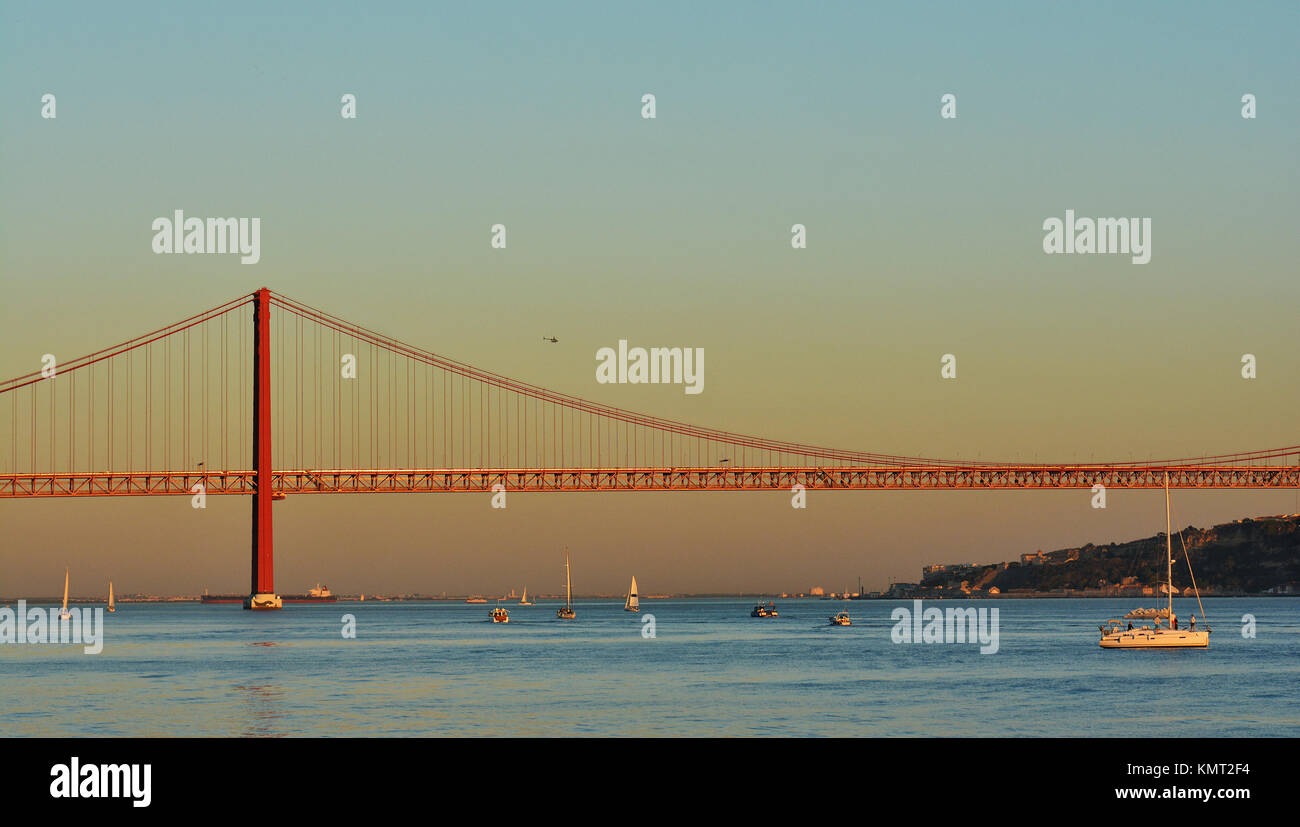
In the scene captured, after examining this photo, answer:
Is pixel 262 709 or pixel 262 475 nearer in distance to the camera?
pixel 262 709

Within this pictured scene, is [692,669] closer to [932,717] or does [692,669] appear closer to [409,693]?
[409,693]

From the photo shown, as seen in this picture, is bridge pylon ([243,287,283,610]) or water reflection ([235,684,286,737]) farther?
Result: bridge pylon ([243,287,283,610])

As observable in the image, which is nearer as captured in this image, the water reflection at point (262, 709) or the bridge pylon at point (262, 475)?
the water reflection at point (262, 709)
